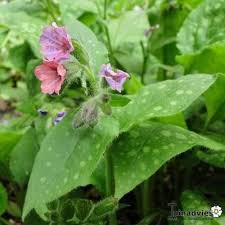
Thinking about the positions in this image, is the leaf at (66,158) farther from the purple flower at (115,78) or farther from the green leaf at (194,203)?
the green leaf at (194,203)

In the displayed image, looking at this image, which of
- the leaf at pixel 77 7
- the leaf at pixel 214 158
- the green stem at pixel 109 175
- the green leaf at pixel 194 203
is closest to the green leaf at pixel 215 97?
the leaf at pixel 214 158

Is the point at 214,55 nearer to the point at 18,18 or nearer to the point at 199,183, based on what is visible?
the point at 199,183

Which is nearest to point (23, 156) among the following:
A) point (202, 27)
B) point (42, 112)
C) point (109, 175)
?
point (42, 112)

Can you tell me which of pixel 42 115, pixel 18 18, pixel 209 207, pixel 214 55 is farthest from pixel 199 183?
pixel 18 18

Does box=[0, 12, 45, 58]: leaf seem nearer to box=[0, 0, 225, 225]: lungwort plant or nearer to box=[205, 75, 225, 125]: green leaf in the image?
box=[0, 0, 225, 225]: lungwort plant

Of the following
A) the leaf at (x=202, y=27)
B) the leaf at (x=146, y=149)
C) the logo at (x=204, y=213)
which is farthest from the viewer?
the leaf at (x=202, y=27)

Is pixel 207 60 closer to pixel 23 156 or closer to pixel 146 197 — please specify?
pixel 146 197
